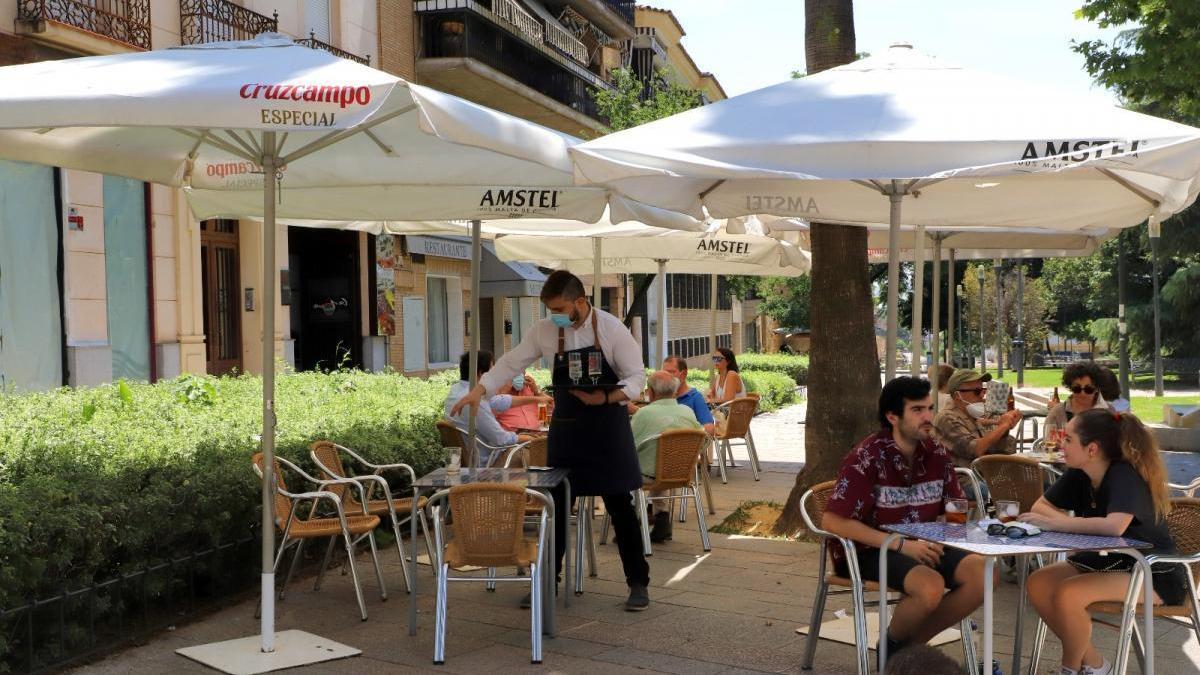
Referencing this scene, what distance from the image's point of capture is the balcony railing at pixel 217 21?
17938mm

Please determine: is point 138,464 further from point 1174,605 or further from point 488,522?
point 1174,605

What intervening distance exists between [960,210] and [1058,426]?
1.70m

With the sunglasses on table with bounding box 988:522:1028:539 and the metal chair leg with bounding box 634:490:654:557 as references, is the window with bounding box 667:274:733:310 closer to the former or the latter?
the metal chair leg with bounding box 634:490:654:557

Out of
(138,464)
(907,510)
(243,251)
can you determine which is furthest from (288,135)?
(243,251)

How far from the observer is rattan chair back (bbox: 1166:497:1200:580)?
5297 mm

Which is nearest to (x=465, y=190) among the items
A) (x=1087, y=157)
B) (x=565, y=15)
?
(x=1087, y=157)

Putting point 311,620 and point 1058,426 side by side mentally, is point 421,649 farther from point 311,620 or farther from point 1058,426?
point 1058,426

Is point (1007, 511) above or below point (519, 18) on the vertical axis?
below

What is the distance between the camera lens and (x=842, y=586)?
5.48 meters

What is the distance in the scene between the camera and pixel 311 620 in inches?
262

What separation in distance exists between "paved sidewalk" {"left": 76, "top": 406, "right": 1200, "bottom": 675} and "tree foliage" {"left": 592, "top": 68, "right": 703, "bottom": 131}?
66.3 ft

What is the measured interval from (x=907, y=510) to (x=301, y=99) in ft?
9.97

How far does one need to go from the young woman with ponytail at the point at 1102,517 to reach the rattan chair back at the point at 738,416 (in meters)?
7.15

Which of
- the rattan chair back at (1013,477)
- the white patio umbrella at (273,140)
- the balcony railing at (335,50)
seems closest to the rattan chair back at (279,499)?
the white patio umbrella at (273,140)
